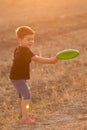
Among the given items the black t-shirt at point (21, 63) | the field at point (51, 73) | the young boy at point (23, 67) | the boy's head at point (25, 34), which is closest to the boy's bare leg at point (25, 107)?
the young boy at point (23, 67)

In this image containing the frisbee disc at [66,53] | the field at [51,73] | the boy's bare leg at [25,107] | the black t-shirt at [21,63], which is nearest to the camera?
the frisbee disc at [66,53]

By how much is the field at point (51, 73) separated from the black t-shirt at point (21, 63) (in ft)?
2.03

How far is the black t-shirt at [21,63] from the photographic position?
20.7 feet

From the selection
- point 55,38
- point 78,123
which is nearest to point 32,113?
point 78,123

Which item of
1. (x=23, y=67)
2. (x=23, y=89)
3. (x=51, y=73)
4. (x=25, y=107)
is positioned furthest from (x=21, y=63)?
(x=51, y=73)

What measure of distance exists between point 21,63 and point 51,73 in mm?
3727

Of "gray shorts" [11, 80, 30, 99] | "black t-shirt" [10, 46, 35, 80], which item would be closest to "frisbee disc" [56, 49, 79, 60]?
"black t-shirt" [10, 46, 35, 80]

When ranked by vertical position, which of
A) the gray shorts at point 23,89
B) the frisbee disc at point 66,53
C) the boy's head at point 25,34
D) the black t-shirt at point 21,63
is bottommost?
the gray shorts at point 23,89

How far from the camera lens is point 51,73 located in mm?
10078

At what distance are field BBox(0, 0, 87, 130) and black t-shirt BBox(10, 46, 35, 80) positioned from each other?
62 cm

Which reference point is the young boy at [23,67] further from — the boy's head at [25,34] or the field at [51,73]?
the field at [51,73]

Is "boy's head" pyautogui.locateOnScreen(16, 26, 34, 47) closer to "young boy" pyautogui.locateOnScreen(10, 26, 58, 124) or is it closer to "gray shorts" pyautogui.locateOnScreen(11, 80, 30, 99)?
"young boy" pyautogui.locateOnScreen(10, 26, 58, 124)

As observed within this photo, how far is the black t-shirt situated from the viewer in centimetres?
632

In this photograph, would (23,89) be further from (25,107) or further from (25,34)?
(25,34)
